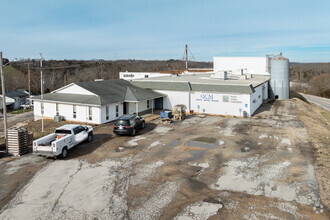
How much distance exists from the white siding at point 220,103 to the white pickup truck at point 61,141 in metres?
17.4

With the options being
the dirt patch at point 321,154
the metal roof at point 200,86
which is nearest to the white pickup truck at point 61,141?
the dirt patch at point 321,154

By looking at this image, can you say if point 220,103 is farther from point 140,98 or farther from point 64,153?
point 64,153

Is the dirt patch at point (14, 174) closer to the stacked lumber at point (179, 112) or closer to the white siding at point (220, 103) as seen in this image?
the stacked lumber at point (179, 112)

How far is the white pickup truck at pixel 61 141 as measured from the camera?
18.0 m

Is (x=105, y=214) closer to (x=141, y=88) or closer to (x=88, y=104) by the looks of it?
(x=88, y=104)

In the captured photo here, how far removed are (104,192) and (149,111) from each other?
23447 mm

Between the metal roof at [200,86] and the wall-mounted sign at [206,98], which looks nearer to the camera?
the metal roof at [200,86]

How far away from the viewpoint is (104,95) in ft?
105

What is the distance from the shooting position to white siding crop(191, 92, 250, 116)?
33781mm

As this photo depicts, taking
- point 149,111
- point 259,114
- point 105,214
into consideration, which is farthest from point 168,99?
point 105,214

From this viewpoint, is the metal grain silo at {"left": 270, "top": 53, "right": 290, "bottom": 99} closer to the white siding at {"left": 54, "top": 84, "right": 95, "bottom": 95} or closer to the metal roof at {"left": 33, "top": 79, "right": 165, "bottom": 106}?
the metal roof at {"left": 33, "top": 79, "right": 165, "bottom": 106}

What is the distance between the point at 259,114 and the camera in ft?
116

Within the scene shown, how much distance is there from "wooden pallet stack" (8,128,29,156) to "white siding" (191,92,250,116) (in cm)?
2219

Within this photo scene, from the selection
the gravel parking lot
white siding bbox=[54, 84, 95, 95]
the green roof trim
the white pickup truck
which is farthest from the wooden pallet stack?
white siding bbox=[54, 84, 95, 95]
